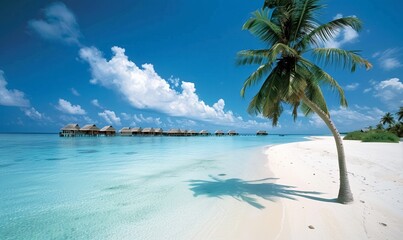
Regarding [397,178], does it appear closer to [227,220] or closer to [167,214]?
[227,220]

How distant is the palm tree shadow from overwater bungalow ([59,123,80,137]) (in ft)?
182

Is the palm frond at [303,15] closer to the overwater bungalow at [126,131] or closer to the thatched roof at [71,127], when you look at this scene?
the thatched roof at [71,127]

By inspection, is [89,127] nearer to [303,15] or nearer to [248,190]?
[248,190]

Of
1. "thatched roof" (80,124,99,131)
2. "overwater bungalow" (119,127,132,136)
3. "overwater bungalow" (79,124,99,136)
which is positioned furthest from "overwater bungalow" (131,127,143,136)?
"thatched roof" (80,124,99,131)

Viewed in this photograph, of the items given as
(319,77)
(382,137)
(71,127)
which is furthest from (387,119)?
(71,127)

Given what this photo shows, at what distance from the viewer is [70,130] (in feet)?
166

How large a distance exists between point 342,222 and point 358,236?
428mm

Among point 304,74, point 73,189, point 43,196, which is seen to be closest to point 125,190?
point 73,189

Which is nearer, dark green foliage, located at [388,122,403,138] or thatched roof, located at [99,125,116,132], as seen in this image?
dark green foliage, located at [388,122,403,138]

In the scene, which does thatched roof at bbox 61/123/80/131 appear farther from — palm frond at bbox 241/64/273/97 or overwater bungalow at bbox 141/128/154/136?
palm frond at bbox 241/64/273/97

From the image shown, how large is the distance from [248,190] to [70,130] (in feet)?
189

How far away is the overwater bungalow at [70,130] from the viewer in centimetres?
5039

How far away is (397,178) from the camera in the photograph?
5.98m

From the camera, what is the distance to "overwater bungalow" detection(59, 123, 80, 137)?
165 feet
